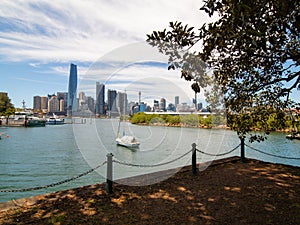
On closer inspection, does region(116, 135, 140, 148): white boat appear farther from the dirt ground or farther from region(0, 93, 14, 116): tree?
region(0, 93, 14, 116): tree

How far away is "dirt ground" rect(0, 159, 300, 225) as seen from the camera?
3.28 m

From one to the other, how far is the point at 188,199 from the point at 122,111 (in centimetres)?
516

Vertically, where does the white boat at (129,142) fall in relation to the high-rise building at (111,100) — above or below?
below

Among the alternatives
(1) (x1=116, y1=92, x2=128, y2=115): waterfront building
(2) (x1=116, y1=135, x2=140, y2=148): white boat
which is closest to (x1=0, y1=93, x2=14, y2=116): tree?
(2) (x1=116, y1=135, x2=140, y2=148): white boat

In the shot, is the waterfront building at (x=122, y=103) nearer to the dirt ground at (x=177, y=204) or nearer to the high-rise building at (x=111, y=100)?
the high-rise building at (x=111, y=100)

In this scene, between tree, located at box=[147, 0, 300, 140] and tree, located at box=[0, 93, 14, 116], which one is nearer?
tree, located at box=[147, 0, 300, 140]

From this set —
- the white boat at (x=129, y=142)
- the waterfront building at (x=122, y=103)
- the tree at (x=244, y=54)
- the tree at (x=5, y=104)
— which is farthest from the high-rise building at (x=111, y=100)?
the tree at (x=5, y=104)

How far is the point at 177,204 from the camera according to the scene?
12.6 feet

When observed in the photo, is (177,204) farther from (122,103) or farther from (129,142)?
(129,142)

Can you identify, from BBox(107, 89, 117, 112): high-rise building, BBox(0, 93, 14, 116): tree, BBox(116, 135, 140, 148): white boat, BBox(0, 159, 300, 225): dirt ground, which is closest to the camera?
BBox(0, 159, 300, 225): dirt ground

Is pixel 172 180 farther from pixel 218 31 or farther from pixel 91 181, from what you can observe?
pixel 91 181

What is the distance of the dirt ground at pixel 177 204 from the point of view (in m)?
3.28

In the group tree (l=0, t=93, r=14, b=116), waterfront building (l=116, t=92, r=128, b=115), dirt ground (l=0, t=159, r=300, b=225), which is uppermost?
tree (l=0, t=93, r=14, b=116)

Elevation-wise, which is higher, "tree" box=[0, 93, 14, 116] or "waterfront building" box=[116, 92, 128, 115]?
"tree" box=[0, 93, 14, 116]
